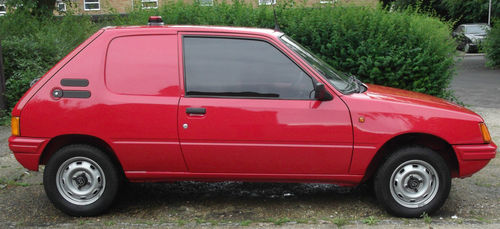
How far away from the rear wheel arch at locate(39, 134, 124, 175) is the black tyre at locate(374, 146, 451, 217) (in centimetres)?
243

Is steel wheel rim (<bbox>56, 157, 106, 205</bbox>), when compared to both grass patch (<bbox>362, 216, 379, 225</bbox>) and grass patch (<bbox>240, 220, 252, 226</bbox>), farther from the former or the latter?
grass patch (<bbox>362, 216, 379, 225</bbox>)

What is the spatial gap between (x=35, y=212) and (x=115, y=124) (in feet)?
4.20

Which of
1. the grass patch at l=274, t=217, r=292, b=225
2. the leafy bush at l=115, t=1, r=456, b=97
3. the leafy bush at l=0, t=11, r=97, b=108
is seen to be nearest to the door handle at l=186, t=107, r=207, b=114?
the grass patch at l=274, t=217, r=292, b=225

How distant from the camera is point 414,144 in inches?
191

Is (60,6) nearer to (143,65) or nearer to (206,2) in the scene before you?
(206,2)

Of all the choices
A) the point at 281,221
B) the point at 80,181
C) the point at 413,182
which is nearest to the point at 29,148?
the point at 80,181

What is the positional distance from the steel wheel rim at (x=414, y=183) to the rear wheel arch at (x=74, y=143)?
2.53m

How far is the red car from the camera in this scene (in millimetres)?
4703

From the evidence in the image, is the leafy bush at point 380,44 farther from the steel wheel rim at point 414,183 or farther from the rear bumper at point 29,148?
the rear bumper at point 29,148

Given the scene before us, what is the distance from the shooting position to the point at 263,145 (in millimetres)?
4730

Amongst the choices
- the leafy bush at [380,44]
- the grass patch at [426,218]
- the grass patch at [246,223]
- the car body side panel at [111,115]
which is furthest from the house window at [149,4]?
the grass patch at [426,218]

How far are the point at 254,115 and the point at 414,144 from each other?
147 centimetres

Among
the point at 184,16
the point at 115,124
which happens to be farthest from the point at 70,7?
the point at 115,124

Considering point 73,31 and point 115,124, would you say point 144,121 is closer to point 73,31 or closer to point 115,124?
point 115,124
